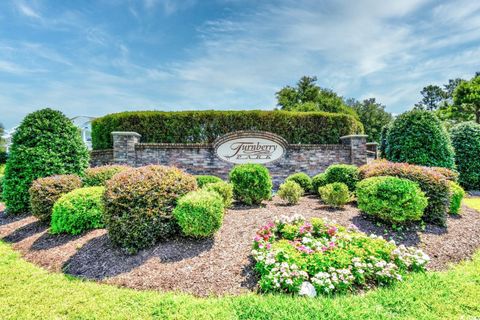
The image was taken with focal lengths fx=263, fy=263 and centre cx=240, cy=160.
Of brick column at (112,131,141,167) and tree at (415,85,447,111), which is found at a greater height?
tree at (415,85,447,111)

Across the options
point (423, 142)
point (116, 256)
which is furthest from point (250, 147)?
point (116, 256)

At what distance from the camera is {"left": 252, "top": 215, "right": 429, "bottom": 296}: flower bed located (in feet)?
9.87

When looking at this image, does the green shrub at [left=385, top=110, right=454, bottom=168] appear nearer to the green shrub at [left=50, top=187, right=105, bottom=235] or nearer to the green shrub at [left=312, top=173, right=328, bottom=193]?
the green shrub at [left=312, top=173, right=328, bottom=193]

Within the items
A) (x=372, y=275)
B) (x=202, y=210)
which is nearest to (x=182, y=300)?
(x=202, y=210)

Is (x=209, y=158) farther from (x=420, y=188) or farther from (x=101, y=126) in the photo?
(x=420, y=188)

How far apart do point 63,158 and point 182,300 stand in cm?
553

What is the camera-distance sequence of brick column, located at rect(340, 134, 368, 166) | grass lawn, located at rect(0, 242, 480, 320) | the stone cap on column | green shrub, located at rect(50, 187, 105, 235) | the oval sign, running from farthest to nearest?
brick column, located at rect(340, 134, 368, 166), the oval sign, the stone cap on column, green shrub, located at rect(50, 187, 105, 235), grass lawn, located at rect(0, 242, 480, 320)

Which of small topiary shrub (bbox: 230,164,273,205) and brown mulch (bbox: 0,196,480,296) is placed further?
small topiary shrub (bbox: 230,164,273,205)

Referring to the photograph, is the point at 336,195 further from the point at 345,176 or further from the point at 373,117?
the point at 373,117

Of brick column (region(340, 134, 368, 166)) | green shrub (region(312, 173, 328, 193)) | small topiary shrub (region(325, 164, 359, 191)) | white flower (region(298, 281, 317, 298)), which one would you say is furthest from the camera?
brick column (region(340, 134, 368, 166))

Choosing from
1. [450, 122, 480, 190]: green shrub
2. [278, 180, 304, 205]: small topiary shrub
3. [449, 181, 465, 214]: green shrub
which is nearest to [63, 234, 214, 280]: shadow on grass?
[278, 180, 304, 205]: small topiary shrub

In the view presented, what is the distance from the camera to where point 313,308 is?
8.78ft

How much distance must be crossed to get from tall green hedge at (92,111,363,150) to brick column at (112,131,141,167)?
72 cm

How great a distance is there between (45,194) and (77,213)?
126 cm
